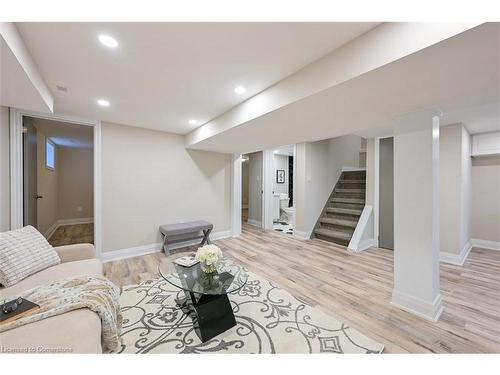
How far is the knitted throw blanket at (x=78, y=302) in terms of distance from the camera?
1.15 meters

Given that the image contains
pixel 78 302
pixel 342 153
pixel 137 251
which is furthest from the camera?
pixel 342 153

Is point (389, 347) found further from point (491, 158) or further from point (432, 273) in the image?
point (491, 158)

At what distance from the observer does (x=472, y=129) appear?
3.37 metres

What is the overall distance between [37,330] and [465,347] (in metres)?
2.81

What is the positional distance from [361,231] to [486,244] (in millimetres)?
2475

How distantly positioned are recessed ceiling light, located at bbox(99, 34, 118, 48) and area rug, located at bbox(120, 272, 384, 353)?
2152 mm

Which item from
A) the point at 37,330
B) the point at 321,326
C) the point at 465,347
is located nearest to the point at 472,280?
the point at 465,347

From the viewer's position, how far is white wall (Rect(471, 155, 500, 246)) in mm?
3738

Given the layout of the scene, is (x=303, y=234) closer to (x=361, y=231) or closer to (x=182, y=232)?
(x=361, y=231)

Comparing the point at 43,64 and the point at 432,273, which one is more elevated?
the point at 43,64

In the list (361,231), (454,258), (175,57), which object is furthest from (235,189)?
(454,258)

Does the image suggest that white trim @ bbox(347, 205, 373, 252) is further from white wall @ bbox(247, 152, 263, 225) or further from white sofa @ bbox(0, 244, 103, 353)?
white sofa @ bbox(0, 244, 103, 353)

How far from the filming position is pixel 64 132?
4082 millimetres

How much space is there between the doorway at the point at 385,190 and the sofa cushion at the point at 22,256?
4.78 meters
